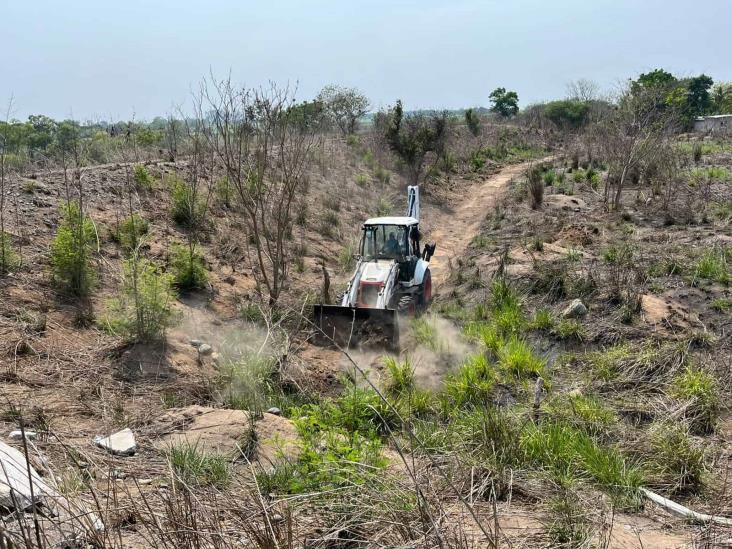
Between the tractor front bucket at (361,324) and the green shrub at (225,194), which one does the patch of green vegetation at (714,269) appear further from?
the green shrub at (225,194)

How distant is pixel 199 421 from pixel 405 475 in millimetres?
2643

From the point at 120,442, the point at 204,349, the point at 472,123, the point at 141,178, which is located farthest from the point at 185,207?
the point at 472,123

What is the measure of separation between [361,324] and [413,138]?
15.1 m

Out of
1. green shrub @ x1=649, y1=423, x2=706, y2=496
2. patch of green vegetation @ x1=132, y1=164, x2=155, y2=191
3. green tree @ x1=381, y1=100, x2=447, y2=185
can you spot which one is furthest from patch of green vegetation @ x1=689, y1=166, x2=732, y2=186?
patch of green vegetation @ x1=132, y1=164, x2=155, y2=191

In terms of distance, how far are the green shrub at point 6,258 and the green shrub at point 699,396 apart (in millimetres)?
9242

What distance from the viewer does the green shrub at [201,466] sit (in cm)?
427

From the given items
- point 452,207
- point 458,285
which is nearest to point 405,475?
point 458,285

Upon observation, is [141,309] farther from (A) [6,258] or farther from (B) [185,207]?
(B) [185,207]

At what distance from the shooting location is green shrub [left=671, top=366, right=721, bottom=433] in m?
5.93

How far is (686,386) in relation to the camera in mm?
6441

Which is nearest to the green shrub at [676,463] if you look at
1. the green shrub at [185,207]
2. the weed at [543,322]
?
the weed at [543,322]

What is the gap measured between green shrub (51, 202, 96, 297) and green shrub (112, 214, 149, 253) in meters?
1.51

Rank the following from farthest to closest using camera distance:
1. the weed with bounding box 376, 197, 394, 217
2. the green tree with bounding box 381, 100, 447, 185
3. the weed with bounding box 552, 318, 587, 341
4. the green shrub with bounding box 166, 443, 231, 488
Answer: the green tree with bounding box 381, 100, 447, 185
the weed with bounding box 376, 197, 394, 217
the weed with bounding box 552, 318, 587, 341
the green shrub with bounding box 166, 443, 231, 488

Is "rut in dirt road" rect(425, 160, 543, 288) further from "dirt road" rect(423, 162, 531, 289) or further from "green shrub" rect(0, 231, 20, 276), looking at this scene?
"green shrub" rect(0, 231, 20, 276)
